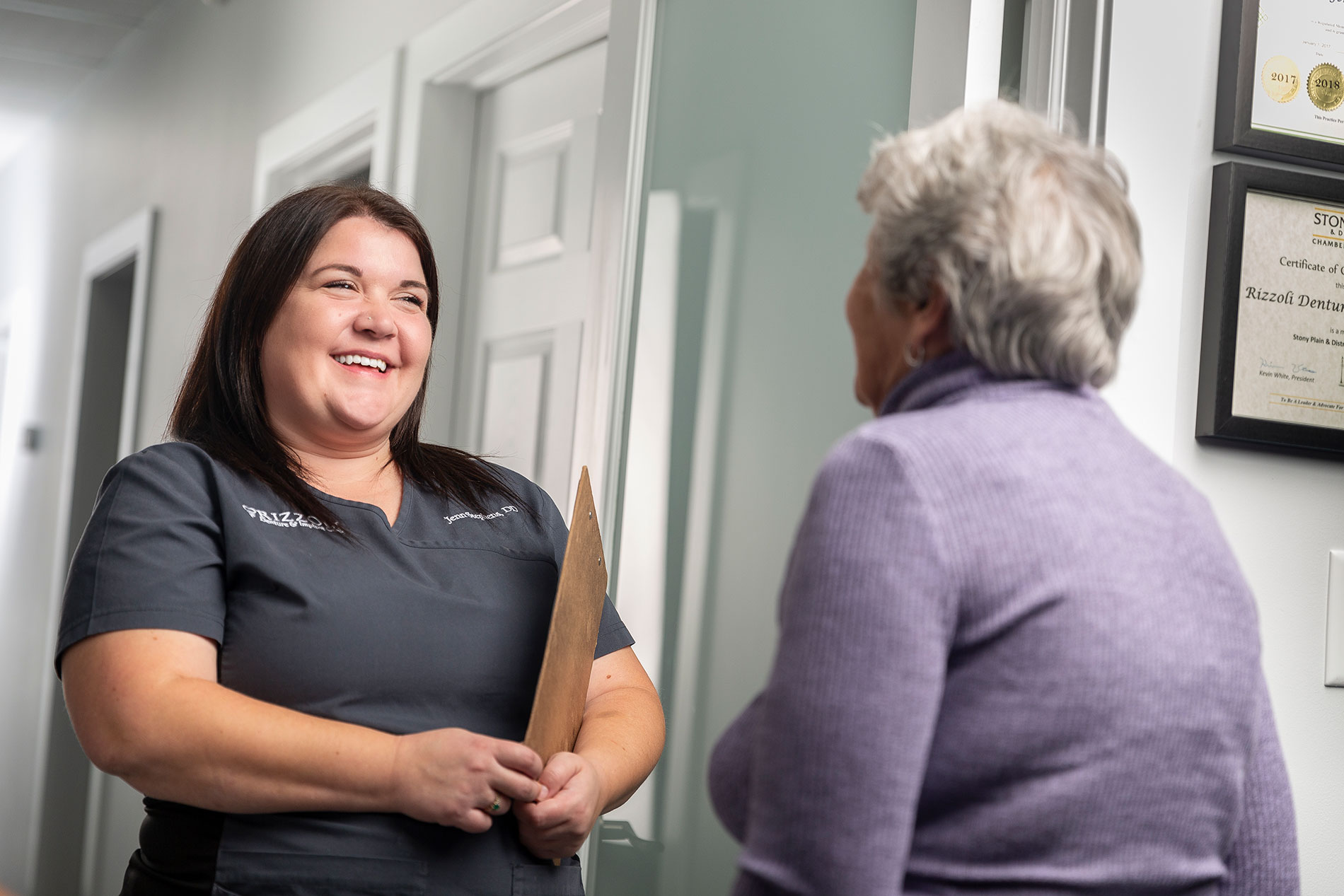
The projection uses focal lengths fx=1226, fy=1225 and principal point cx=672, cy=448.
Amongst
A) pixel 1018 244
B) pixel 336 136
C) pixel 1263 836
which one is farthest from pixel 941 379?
pixel 336 136

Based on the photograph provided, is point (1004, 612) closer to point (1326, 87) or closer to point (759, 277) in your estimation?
point (1326, 87)

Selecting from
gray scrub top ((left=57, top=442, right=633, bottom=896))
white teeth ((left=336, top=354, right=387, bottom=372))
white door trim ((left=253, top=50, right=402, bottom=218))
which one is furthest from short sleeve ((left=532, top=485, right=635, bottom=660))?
white door trim ((left=253, top=50, right=402, bottom=218))

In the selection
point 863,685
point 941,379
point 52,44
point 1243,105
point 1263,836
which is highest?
point 52,44

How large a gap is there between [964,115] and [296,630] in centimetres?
75

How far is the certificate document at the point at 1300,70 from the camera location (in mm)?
1371

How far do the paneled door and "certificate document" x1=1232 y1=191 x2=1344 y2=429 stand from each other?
1134 mm

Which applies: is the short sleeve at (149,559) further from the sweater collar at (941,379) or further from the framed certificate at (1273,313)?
the framed certificate at (1273,313)

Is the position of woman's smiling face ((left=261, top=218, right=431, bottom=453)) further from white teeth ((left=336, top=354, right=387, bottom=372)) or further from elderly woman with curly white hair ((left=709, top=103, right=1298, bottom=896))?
elderly woman with curly white hair ((left=709, top=103, right=1298, bottom=896))

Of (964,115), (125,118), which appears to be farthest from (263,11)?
(964,115)

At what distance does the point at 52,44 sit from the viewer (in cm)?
462

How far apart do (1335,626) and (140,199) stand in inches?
160

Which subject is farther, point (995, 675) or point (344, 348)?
point (344, 348)

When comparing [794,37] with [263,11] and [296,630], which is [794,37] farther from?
[263,11]

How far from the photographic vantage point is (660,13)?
2.11 m
